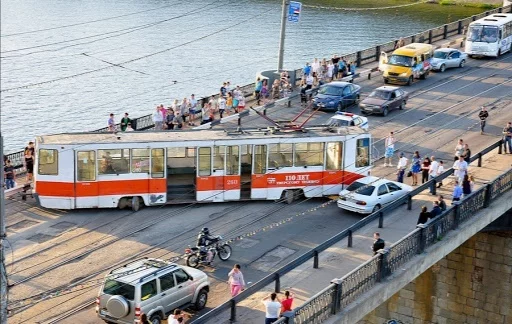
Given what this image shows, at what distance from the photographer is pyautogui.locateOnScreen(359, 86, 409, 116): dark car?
45812 millimetres

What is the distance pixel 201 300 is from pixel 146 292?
221 centimetres

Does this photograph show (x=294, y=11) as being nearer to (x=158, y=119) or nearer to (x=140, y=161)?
(x=158, y=119)

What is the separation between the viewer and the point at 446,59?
56.4m

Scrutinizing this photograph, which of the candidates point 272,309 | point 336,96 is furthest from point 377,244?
point 336,96

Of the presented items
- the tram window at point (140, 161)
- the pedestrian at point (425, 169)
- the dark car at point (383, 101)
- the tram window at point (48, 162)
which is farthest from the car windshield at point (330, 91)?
the tram window at point (48, 162)

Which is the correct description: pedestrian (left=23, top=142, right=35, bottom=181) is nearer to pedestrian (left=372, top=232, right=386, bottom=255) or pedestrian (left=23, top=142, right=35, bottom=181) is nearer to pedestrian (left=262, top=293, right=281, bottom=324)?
pedestrian (left=372, top=232, right=386, bottom=255)

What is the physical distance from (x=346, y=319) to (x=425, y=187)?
10064mm

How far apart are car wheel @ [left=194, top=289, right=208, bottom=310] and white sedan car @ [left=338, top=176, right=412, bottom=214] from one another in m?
9.19

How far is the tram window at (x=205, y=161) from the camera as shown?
108 feet

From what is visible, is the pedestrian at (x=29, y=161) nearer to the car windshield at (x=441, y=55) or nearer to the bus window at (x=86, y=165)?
the bus window at (x=86, y=165)

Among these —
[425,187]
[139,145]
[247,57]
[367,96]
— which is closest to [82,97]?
[247,57]

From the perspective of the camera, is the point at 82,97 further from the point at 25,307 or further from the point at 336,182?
the point at 25,307

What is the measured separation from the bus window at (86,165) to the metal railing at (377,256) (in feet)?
29.3

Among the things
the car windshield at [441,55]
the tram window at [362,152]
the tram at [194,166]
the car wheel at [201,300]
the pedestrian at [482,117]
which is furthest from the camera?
the car windshield at [441,55]
